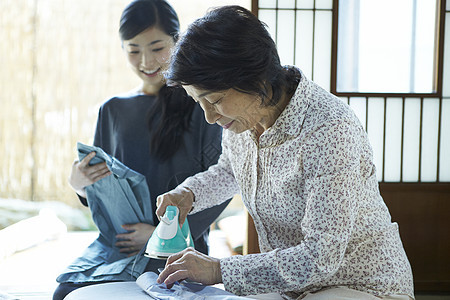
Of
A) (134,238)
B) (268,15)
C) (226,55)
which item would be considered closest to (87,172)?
(134,238)

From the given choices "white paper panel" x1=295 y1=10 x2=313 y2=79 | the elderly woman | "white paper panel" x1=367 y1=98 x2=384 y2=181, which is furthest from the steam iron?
"white paper panel" x1=367 y1=98 x2=384 y2=181

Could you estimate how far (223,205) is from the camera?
2199 mm

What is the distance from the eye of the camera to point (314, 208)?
138 centimetres

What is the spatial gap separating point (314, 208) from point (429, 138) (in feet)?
6.39

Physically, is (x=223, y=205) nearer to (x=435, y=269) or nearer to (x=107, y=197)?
(x=107, y=197)

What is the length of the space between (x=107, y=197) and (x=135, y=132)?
1.10 feet

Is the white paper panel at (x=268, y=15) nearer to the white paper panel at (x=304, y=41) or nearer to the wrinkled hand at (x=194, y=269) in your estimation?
the white paper panel at (x=304, y=41)

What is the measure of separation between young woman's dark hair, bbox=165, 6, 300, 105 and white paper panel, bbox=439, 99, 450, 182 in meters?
1.92

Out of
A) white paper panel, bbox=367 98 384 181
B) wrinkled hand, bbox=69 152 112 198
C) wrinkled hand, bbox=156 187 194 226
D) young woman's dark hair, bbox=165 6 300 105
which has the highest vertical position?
young woman's dark hair, bbox=165 6 300 105

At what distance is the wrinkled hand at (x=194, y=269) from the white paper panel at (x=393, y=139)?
1912 millimetres

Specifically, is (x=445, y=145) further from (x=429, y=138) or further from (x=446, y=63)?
(x=446, y=63)

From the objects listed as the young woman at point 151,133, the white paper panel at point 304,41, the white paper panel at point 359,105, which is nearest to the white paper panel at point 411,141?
the white paper panel at point 359,105

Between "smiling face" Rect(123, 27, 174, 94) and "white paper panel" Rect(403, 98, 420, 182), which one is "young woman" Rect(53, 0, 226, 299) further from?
"white paper panel" Rect(403, 98, 420, 182)

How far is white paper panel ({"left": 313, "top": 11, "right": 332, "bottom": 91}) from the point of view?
3.00 m
